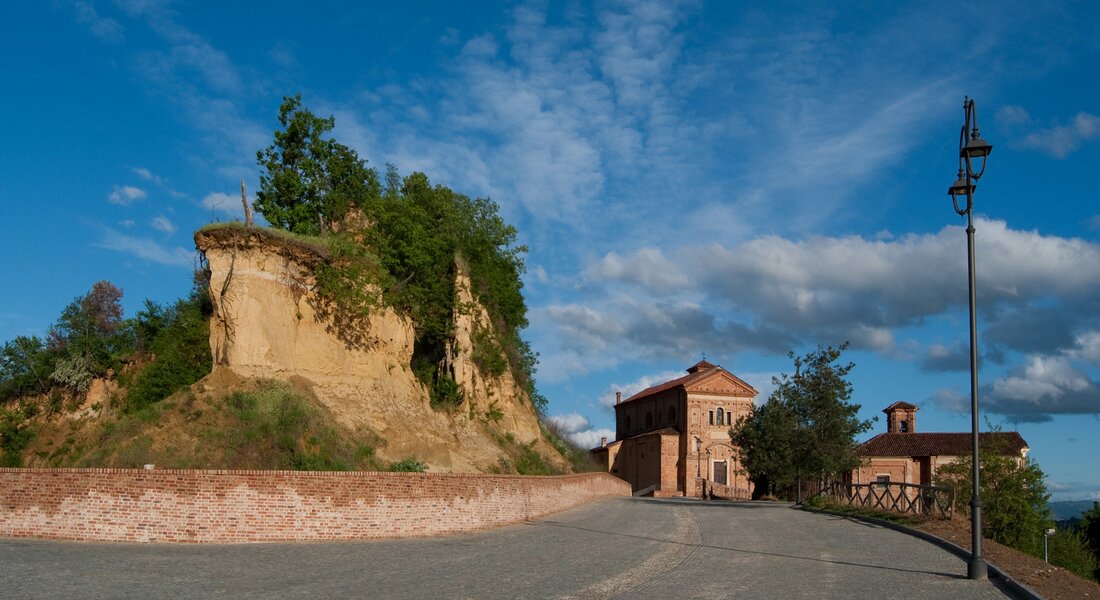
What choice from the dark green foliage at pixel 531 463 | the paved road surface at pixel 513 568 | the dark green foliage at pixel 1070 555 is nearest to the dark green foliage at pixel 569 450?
the dark green foliage at pixel 531 463

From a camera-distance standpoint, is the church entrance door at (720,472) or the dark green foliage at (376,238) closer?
the dark green foliage at (376,238)

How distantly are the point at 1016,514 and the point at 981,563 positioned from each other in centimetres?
2715

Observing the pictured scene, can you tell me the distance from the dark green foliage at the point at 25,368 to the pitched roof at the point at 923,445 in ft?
176

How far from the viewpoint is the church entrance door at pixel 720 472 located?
70188 millimetres

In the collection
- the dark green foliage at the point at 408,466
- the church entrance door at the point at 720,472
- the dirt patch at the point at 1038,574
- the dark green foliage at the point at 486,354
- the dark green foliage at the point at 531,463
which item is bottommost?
the church entrance door at the point at 720,472

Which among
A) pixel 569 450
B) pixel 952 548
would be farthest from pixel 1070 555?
pixel 569 450

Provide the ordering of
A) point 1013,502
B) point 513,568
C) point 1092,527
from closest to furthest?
point 513,568
point 1013,502
point 1092,527

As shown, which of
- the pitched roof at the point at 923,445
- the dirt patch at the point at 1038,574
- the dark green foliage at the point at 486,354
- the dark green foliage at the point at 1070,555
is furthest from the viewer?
the pitched roof at the point at 923,445

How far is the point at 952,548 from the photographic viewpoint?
56.4ft

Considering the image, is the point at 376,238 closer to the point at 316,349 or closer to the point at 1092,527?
the point at 316,349

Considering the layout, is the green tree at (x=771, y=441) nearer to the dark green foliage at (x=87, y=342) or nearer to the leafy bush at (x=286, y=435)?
the leafy bush at (x=286, y=435)

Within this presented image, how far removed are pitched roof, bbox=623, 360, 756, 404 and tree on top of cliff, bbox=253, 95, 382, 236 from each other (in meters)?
41.6

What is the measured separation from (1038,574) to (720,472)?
57565mm

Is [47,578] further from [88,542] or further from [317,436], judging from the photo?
[317,436]
